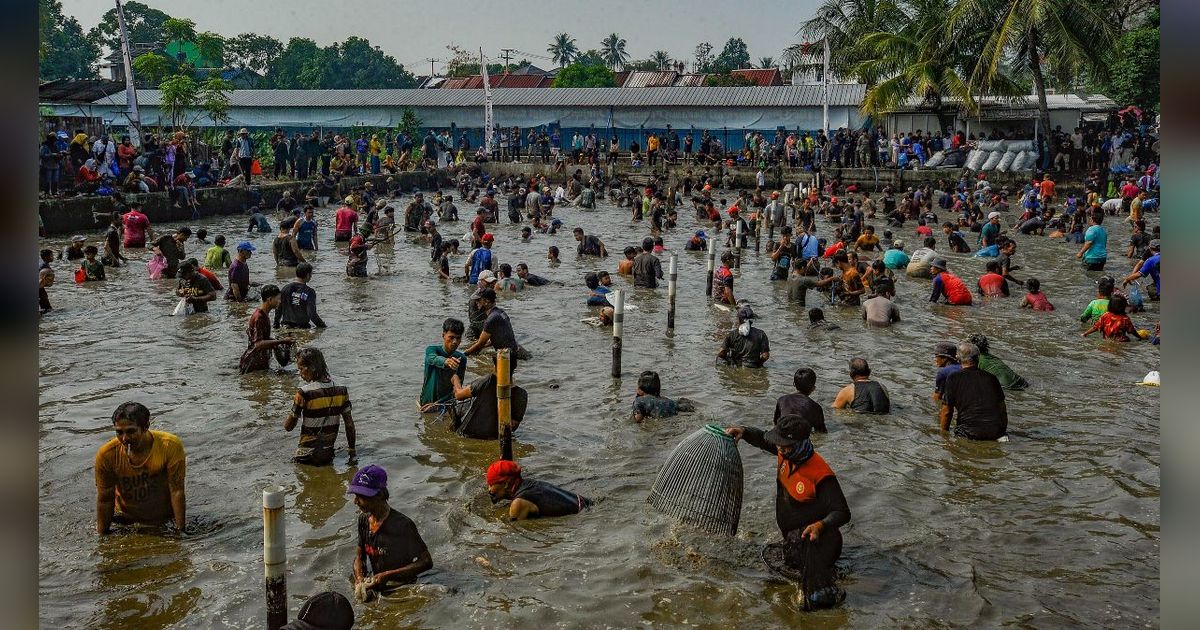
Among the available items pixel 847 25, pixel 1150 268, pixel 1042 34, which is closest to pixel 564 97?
pixel 847 25

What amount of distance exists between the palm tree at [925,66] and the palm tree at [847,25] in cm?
240

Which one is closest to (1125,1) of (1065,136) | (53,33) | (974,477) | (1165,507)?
(1065,136)

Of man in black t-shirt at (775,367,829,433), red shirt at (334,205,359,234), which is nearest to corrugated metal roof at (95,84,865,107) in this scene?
red shirt at (334,205,359,234)

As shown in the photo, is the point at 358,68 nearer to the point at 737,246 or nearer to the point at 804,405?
the point at 737,246

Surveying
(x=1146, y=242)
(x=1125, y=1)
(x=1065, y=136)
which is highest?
(x=1125, y=1)

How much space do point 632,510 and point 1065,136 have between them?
118 ft

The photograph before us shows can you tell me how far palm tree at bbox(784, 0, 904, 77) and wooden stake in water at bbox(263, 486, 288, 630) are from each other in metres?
43.5

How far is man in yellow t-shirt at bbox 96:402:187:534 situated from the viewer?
755 cm

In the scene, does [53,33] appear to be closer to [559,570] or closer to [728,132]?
[728,132]

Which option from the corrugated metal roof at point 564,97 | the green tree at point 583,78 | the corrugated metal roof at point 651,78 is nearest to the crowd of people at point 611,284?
the corrugated metal roof at point 564,97

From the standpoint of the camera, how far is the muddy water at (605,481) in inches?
294

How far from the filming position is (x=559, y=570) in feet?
26.2

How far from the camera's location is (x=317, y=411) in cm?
955

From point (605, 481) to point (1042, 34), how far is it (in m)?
33.6
